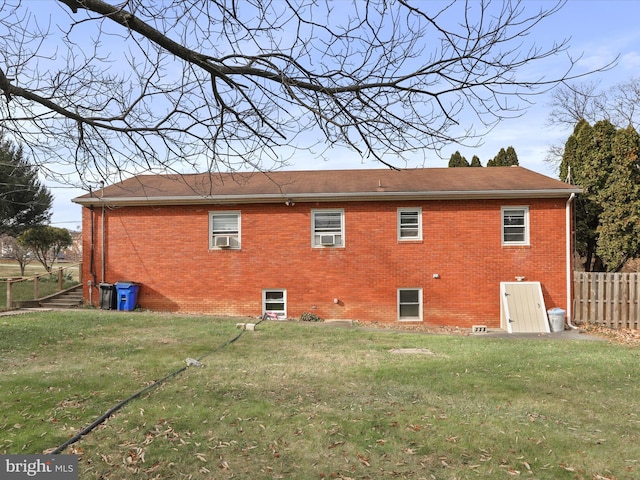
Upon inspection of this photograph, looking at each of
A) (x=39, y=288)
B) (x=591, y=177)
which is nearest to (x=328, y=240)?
(x=591, y=177)

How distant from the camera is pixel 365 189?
14922mm

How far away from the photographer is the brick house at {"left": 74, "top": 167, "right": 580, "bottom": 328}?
47.2ft

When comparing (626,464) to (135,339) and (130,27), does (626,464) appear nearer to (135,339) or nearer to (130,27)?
(130,27)

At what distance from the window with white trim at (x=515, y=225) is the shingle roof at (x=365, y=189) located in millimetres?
541

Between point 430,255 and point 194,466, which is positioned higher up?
point 430,255

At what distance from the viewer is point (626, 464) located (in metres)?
3.95

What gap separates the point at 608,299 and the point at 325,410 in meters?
12.3

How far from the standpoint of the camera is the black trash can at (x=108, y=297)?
602 inches

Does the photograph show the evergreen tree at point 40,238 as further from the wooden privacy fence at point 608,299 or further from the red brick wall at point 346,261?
the wooden privacy fence at point 608,299

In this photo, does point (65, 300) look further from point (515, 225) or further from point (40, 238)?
point (515, 225)

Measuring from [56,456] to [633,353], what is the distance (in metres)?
10.1

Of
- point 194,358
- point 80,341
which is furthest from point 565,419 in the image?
point 80,341

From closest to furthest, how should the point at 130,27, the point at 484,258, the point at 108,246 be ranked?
1. the point at 130,27
2. the point at 484,258
3. the point at 108,246

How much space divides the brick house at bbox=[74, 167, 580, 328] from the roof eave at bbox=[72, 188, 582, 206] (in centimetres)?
4
